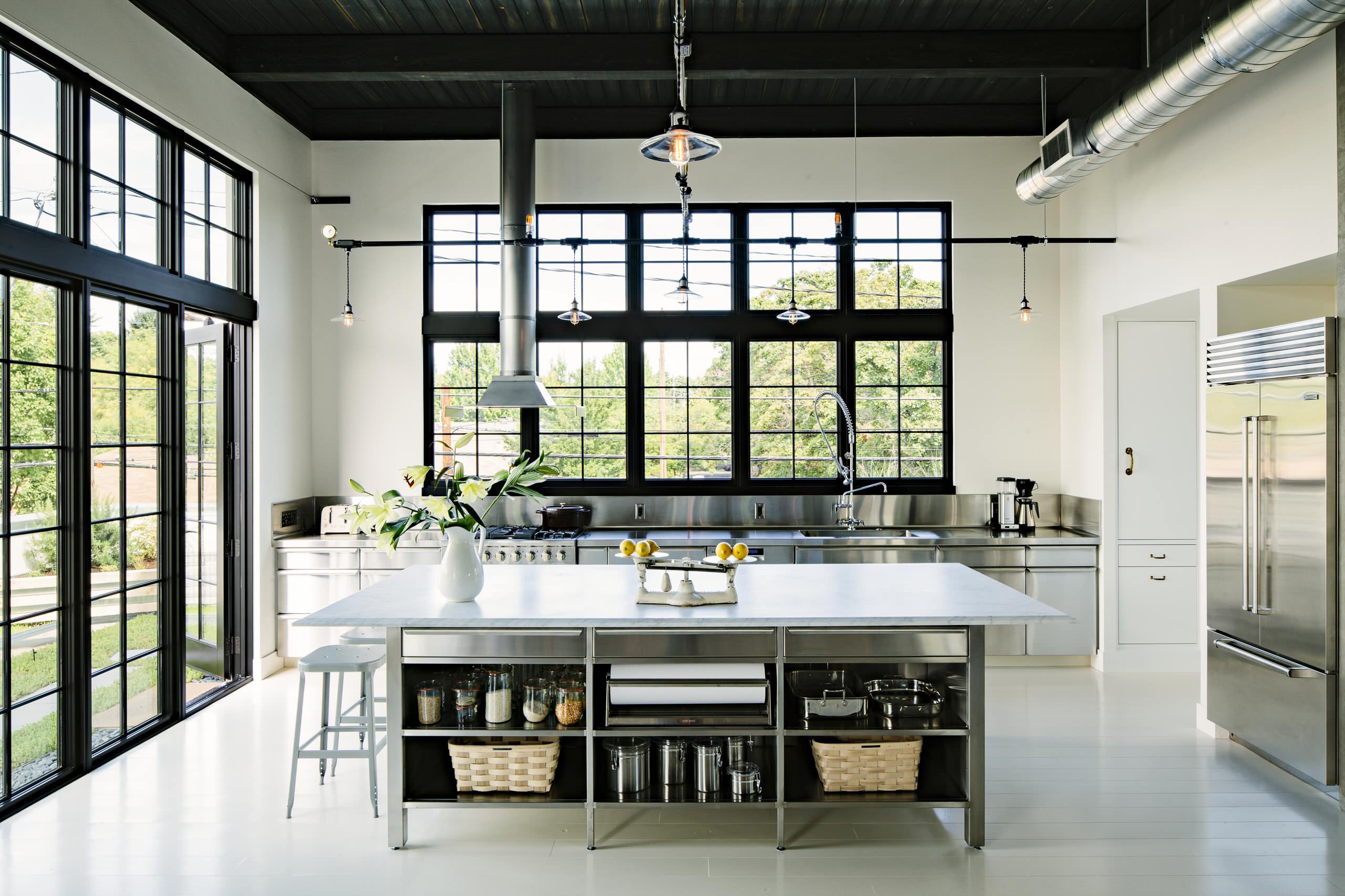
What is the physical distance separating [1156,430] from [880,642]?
3.67 metres

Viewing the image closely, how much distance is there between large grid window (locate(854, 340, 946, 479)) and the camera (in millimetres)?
6363

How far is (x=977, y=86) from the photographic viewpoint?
232 inches

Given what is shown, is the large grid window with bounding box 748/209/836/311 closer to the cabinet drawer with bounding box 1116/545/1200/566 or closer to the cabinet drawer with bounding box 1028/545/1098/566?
the cabinet drawer with bounding box 1028/545/1098/566

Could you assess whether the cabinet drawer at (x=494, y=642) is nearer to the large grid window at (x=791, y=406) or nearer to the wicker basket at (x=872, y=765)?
the wicker basket at (x=872, y=765)

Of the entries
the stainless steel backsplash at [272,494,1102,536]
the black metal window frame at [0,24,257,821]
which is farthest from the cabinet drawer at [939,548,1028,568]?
the black metal window frame at [0,24,257,821]

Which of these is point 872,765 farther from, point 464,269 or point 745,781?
point 464,269

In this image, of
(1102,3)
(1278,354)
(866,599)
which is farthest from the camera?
(1102,3)

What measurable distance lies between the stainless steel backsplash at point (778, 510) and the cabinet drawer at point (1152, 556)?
63cm

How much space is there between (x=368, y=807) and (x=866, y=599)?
2.33 m

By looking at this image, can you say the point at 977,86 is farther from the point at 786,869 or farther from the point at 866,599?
the point at 786,869

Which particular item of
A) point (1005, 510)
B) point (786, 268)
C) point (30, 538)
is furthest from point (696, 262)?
point (30, 538)

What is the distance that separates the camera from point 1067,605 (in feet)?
18.7

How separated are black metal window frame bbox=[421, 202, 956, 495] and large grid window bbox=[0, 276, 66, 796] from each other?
2751 mm

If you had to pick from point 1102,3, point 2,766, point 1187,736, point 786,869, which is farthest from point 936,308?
point 2,766
